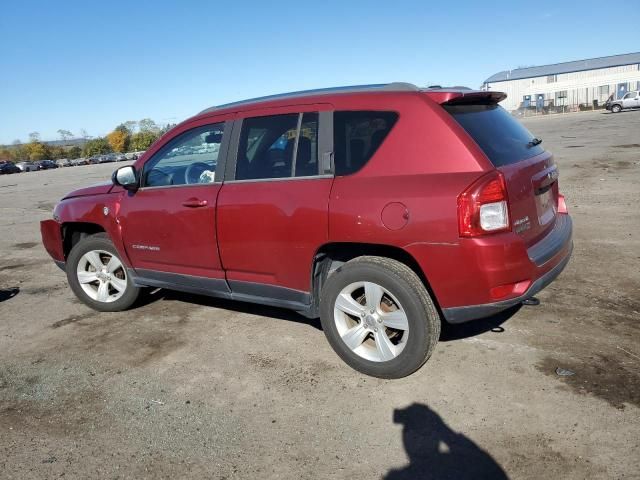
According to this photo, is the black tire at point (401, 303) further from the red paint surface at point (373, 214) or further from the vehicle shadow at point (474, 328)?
the vehicle shadow at point (474, 328)

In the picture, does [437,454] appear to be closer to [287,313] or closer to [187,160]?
[287,313]

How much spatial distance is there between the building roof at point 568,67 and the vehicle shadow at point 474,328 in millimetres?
87881

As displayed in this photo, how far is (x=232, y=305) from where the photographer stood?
5.09 m

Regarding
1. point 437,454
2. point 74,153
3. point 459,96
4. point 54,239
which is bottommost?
point 437,454

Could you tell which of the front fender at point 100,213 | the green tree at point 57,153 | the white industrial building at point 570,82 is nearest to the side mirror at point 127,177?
the front fender at point 100,213

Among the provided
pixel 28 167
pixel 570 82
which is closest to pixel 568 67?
pixel 570 82

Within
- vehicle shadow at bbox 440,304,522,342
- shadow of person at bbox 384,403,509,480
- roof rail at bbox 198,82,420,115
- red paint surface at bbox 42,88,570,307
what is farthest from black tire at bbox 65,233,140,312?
shadow of person at bbox 384,403,509,480

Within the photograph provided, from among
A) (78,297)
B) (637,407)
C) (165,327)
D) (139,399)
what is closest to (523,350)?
(637,407)

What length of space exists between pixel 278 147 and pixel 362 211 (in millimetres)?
945

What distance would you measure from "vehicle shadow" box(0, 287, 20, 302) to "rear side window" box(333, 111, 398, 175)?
4.54m

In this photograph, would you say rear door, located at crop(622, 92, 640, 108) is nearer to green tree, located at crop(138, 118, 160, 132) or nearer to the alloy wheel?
the alloy wheel

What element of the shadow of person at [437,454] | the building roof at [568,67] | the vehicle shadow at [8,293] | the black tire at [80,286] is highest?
the building roof at [568,67]

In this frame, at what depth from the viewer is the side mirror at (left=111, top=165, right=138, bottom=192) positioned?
14.7 ft

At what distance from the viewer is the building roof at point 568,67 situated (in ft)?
257
